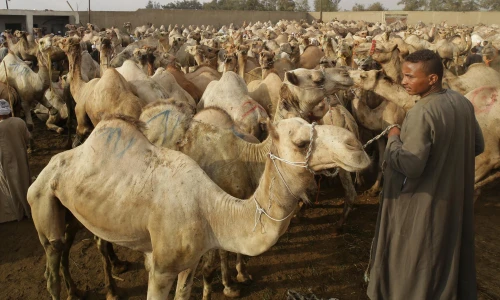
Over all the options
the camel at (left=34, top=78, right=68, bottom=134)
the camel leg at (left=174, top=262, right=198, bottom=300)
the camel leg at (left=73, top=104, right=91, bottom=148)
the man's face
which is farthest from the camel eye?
the camel at (left=34, top=78, right=68, bottom=134)

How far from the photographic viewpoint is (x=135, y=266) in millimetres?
5211

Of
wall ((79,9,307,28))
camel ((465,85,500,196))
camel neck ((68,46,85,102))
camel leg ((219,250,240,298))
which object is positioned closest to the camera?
camel leg ((219,250,240,298))

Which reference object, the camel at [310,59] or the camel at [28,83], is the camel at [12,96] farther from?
the camel at [310,59]

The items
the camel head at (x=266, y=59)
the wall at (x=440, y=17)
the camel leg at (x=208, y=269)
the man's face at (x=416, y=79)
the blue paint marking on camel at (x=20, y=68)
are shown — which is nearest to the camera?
the man's face at (x=416, y=79)

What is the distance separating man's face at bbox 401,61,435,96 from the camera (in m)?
2.81

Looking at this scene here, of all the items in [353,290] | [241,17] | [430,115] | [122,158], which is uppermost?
[241,17]

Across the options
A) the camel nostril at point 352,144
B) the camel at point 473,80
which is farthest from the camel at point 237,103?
the camel at point 473,80

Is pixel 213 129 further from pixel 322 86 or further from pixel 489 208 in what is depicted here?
pixel 489 208

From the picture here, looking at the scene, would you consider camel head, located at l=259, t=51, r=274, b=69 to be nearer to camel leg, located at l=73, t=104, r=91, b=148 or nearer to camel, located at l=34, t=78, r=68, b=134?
camel leg, located at l=73, t=104, r=91, b=148

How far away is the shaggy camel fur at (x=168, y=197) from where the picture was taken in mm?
2607

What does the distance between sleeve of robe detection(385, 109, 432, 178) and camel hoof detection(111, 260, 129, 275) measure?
12.4ft

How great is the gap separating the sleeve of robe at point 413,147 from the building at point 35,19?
3908 cm

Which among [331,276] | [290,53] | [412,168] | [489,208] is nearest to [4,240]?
[331,276]

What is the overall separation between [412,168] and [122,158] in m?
2.37
